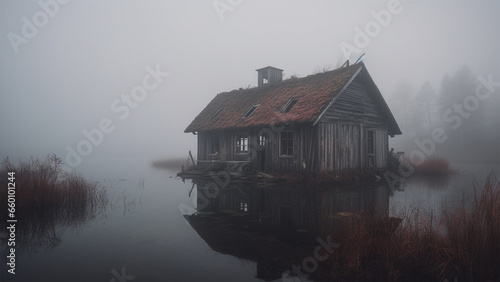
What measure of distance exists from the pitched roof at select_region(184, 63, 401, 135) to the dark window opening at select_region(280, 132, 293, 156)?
137 centimetres

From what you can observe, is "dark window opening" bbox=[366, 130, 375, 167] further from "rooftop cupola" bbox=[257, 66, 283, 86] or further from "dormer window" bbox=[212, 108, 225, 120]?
"dormer window" bbox=[212, 108, 225, 120]

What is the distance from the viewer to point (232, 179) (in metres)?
18.4

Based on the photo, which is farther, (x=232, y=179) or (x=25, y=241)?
(x=232, y=179)

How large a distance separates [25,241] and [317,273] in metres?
6.76

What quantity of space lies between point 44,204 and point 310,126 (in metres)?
13.4

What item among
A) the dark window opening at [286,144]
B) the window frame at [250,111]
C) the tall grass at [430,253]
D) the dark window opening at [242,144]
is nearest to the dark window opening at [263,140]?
the dark window opening at [286,144]

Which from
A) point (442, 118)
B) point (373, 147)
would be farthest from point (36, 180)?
point (442, 118)

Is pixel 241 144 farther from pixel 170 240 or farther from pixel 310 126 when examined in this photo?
pixel 170 240

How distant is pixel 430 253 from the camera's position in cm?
445

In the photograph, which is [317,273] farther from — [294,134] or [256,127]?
[256,127]

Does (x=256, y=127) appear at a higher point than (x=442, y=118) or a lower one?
lower

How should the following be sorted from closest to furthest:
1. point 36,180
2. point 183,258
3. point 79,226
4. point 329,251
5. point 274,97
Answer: point 329,251, point 183,258, point 79,226, point 36,180, point 274,97

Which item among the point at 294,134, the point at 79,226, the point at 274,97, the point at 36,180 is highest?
the point at 274,97

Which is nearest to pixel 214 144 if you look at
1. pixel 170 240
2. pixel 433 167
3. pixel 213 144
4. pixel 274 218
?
pixel 213 144
